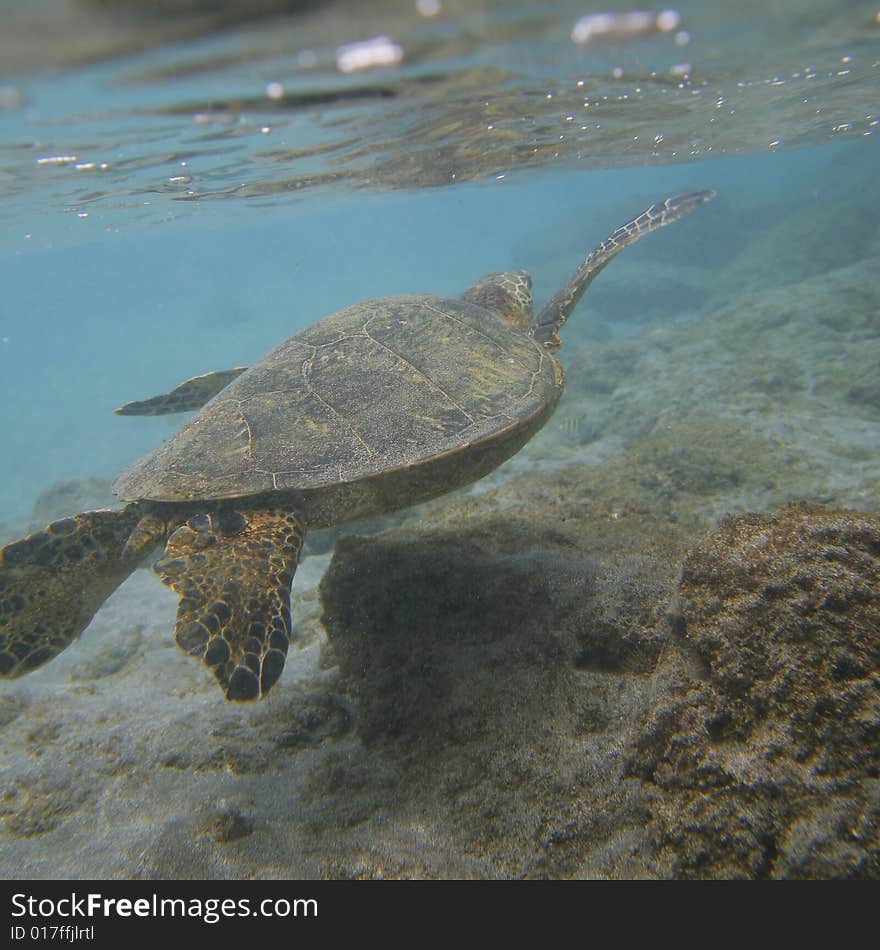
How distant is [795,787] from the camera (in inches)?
62.7

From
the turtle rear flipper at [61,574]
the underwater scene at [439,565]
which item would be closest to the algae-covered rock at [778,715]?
the underwater scene at [439,565]

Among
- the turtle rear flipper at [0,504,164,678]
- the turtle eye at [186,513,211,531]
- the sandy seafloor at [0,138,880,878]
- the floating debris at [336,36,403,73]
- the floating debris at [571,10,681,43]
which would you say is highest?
the floating debris at [336,36,403,73]

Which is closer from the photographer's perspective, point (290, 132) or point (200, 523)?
point (200, 523)

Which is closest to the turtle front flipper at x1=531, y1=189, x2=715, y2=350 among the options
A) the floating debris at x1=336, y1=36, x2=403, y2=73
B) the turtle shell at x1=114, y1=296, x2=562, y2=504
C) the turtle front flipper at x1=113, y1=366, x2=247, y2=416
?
the turtle shell at x1=114, y1=296, x2=562, y2=504

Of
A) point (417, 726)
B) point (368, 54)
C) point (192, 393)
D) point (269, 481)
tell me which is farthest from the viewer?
point (368, 54)

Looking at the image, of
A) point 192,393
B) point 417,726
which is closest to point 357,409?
point 417,726

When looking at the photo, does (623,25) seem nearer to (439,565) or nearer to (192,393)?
(192,393)

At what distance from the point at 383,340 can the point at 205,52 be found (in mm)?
5508

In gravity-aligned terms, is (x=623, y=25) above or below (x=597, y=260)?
above

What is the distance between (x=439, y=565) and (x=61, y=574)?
9.05ft

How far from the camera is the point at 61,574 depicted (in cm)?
361

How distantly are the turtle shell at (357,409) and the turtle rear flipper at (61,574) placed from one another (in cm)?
33

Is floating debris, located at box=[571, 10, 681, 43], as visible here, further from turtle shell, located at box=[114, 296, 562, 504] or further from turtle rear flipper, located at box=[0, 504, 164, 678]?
turtle rear flipper, located at box=[0, 504, 164, 678]

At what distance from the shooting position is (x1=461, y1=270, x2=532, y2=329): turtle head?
235 inches
